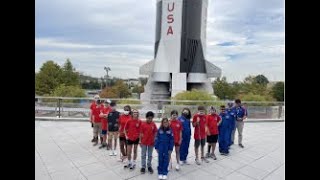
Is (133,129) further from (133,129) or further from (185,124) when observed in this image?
(185,124)

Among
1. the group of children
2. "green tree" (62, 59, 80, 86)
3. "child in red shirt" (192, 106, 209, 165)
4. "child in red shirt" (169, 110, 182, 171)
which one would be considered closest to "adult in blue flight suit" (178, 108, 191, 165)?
the group of children

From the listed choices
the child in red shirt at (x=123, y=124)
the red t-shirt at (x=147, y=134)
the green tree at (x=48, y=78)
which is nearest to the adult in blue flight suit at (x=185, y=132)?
the red t-shirt at (x=147, y=134)

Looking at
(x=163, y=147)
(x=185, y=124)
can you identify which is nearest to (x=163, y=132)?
(x=163, y=147)

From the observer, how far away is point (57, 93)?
3219cm

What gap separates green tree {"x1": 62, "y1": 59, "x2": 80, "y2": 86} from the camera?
43500mm

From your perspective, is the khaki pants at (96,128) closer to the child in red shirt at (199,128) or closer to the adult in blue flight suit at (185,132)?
the adult in blue flight suit at (185,132)

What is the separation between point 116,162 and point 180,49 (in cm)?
2562

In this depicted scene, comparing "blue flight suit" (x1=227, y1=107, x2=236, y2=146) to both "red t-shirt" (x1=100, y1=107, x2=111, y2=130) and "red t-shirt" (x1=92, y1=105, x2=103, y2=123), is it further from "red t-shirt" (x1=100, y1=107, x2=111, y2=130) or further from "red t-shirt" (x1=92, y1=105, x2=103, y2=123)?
"red t-shirt" (x1=92, y1=105, x2=103, y2=123)

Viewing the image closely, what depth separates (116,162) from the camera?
686cm

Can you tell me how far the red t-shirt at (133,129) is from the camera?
6198mm

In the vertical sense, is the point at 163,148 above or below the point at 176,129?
below
